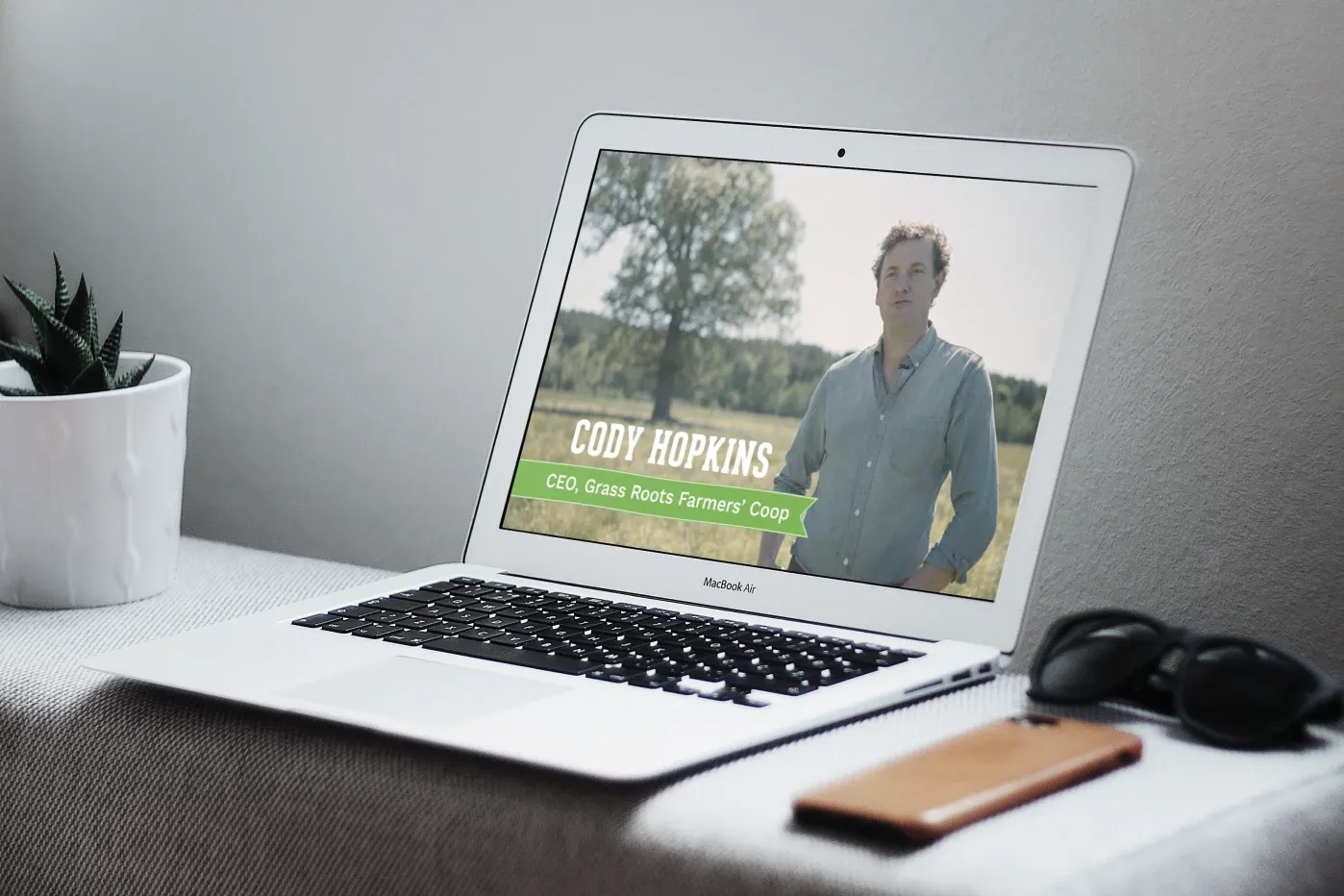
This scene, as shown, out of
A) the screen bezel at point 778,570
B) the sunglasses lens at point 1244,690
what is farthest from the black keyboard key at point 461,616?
the sunglasses lens at point 1244,690

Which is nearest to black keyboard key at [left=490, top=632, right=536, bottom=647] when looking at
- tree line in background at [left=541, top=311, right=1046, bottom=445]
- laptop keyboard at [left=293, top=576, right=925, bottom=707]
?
laptop keyboard at [left=293, top=576, right=925, bottom=707]

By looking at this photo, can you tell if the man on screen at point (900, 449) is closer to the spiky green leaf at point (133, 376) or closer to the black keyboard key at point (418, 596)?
the black keyboard key at point (418, 596)

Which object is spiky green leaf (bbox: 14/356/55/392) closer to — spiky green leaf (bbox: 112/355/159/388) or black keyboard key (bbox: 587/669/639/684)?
spiky green leaf (bbox: 112/355/159/388)

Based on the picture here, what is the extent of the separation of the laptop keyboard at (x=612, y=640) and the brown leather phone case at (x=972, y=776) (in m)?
0.09

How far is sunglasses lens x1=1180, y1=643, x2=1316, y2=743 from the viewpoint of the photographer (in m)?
0.57

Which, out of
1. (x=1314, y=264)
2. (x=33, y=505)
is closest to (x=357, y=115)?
(x=33, y=505)

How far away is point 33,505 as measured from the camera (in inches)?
29.2

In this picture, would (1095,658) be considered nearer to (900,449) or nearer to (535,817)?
(900,449)

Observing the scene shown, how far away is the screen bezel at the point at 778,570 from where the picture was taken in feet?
2.41

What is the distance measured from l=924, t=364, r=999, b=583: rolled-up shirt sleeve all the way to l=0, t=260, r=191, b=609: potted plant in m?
0.45

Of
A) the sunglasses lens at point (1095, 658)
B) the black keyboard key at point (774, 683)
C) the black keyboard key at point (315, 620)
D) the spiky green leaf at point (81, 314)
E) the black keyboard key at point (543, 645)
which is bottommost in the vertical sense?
the black keyboard key at point (315, 620)

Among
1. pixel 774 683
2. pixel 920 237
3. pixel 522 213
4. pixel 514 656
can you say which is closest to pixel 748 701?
pixel 774 683

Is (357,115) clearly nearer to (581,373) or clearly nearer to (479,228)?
(479,228)

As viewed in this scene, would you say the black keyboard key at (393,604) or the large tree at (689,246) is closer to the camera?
the black keyboard key at (393,604)
